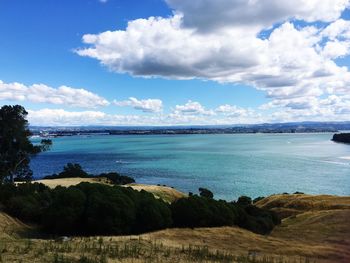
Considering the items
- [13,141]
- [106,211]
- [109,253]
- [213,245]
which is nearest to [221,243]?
[213,245]

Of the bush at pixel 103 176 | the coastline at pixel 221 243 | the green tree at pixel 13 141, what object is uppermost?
the green tree at pixel 13 141

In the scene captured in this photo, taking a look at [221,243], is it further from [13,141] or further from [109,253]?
[13,141]

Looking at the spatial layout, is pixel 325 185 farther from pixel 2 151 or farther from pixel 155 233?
pixel 155 233

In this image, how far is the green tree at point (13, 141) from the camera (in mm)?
50594

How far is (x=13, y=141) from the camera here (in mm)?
51688

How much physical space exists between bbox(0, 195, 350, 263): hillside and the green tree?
25.4 meters

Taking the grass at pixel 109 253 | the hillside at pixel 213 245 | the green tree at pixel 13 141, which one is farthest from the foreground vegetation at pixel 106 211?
the green tree at pixel 13 141

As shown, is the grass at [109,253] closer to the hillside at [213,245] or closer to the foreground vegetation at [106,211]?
the hillside at [213,245]

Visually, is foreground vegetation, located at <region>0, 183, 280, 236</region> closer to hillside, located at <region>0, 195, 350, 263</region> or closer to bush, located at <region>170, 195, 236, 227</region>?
bush, located at <region>170, 195, 236, 227</region>

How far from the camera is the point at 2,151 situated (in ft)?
169

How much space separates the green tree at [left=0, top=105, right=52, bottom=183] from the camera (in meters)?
50.6

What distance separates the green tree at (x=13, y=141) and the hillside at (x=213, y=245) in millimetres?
25374

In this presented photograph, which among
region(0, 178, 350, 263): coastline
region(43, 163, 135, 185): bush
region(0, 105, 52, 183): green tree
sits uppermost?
region(0, 105, 52, 183): green tree

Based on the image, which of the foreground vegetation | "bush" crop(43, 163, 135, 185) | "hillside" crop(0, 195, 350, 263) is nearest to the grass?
→ "hillside" crop(0, 195, 350, 263)
